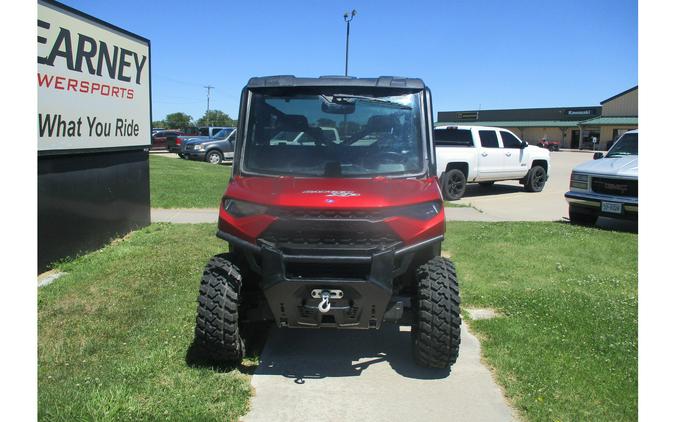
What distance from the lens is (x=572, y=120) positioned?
67.8m

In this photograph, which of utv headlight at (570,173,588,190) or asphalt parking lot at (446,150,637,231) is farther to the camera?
asphalt parking lot at (446,150,637,231)

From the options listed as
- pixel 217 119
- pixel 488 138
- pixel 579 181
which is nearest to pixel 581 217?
pixel 579 181

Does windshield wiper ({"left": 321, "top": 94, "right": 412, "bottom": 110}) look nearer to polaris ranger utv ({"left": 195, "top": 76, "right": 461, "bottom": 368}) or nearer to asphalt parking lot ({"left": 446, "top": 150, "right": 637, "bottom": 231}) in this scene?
polaris ranger utv ({"left": 195, "top": 76, "right": 461, "bottom": 368})

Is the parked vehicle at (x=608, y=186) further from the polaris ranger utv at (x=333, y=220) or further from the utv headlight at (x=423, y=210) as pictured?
the utv headlight at (x=423, y=210)

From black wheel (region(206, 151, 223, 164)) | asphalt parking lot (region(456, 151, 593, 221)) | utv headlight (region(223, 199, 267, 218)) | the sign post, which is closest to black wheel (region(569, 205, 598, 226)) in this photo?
asphalt parking lot (region(456, 151, 593, 221))

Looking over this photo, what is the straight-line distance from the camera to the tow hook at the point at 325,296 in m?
3.58

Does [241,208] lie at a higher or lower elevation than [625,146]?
lower

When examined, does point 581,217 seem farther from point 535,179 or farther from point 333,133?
point 333,133

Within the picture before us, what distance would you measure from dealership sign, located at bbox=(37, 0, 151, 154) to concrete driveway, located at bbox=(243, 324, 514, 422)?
410 centimetres

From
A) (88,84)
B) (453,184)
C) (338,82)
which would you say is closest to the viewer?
(338,82)

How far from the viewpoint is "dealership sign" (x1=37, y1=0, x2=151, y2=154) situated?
6.46 metres

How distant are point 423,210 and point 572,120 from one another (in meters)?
70.8

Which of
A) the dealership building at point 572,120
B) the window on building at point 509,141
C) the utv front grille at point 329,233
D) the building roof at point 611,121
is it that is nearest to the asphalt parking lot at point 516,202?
the window on building at point 509,141

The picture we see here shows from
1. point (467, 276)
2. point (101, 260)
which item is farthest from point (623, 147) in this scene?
point (101, 260)
